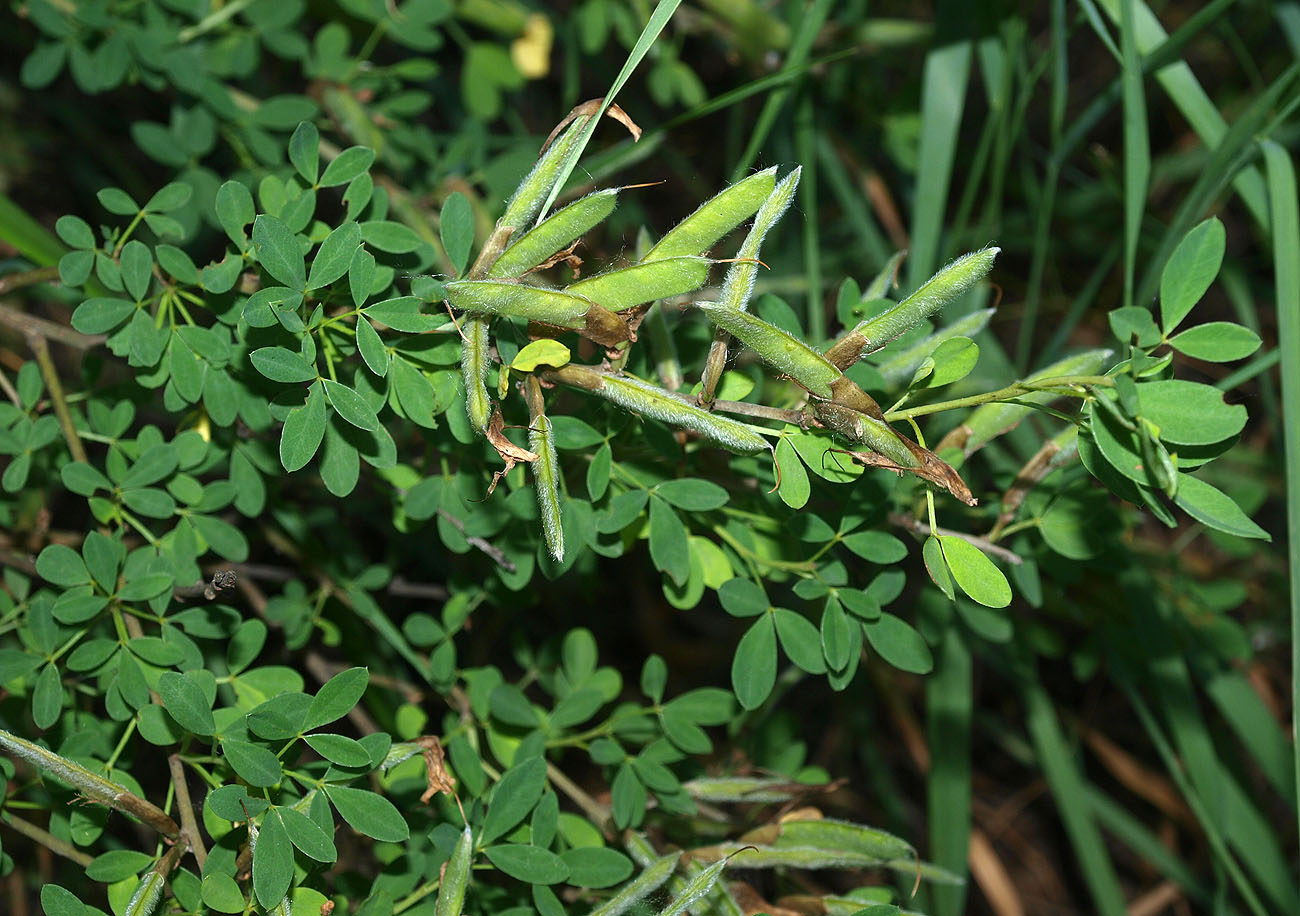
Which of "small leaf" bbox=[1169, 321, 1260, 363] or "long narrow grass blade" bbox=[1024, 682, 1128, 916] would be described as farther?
"long narrow grass blade" bbox=[1024, 682, 1128, 916]

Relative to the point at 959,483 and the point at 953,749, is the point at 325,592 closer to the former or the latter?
the point at 959,483

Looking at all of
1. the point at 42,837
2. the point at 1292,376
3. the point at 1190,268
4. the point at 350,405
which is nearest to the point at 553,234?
the point at 350,405

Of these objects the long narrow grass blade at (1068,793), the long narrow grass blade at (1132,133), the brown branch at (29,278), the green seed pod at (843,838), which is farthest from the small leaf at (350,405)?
the long narrow grass blade at (1068,793)

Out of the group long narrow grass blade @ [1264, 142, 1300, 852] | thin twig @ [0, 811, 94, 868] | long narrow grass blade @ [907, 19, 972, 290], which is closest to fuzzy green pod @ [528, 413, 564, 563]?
thin twig @ [0, 811, 94, 868]

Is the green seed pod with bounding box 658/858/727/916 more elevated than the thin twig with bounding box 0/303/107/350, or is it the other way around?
the thin twig with bounding box 0/303/107/350

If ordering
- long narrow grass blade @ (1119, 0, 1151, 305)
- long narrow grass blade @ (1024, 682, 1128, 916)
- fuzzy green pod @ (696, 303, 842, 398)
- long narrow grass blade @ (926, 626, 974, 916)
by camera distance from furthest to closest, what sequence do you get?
long narrow grass blade @ (1024, 682, 1128, 916)
long narrow grass blade @ (926, 626, 974, 916)
long narrow grass blade @ (1119, 0, 1151, 305)
fuzzy green pod @ (696, 303, 842, 398)

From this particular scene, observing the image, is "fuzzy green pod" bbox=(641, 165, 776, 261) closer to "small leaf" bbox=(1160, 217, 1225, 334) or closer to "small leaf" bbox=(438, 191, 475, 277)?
"small leaf" bbox=(438, 191, 475, 277)

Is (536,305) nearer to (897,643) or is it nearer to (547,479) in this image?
(547,479)
